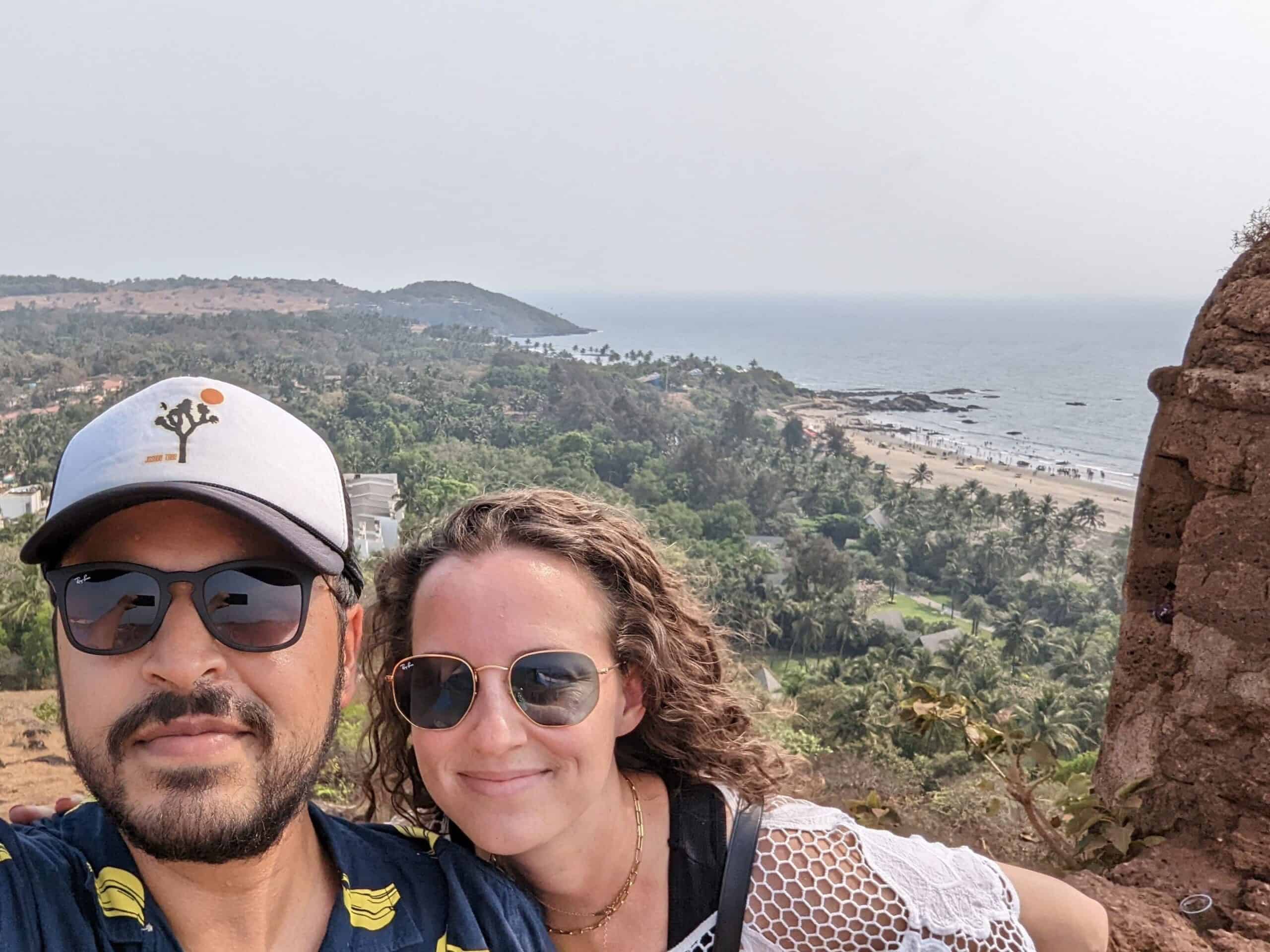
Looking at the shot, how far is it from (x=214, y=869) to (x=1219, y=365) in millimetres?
3853

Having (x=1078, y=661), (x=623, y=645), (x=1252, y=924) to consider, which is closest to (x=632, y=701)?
(x=623, y=645)

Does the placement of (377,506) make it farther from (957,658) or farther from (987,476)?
(987,476)

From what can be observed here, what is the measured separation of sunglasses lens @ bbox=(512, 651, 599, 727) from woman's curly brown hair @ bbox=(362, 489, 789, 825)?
0.60 ft

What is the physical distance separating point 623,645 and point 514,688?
0.33 m

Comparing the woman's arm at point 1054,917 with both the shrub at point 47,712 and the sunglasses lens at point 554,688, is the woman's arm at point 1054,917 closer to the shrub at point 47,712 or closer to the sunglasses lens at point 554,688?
the sunglasses lens at point 554,688

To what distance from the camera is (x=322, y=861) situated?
1.61 m

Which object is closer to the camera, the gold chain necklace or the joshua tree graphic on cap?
the joshua tree graphic on cap

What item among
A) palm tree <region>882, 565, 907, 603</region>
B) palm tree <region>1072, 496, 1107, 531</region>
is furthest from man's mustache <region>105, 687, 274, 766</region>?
palm tree <region>1072, 496, 1107, 531</region>

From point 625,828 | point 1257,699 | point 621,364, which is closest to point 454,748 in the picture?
point 625,828

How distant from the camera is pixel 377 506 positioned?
44688 mm

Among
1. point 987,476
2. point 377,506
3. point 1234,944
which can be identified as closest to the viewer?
point 1234,944

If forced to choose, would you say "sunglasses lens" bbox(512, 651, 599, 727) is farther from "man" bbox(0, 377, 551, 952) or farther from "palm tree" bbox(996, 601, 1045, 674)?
"palm tree" bbox(996, 601, 1045, 674)

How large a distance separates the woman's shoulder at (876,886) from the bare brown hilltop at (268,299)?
130 m

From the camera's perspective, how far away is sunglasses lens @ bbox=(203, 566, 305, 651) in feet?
4.58
